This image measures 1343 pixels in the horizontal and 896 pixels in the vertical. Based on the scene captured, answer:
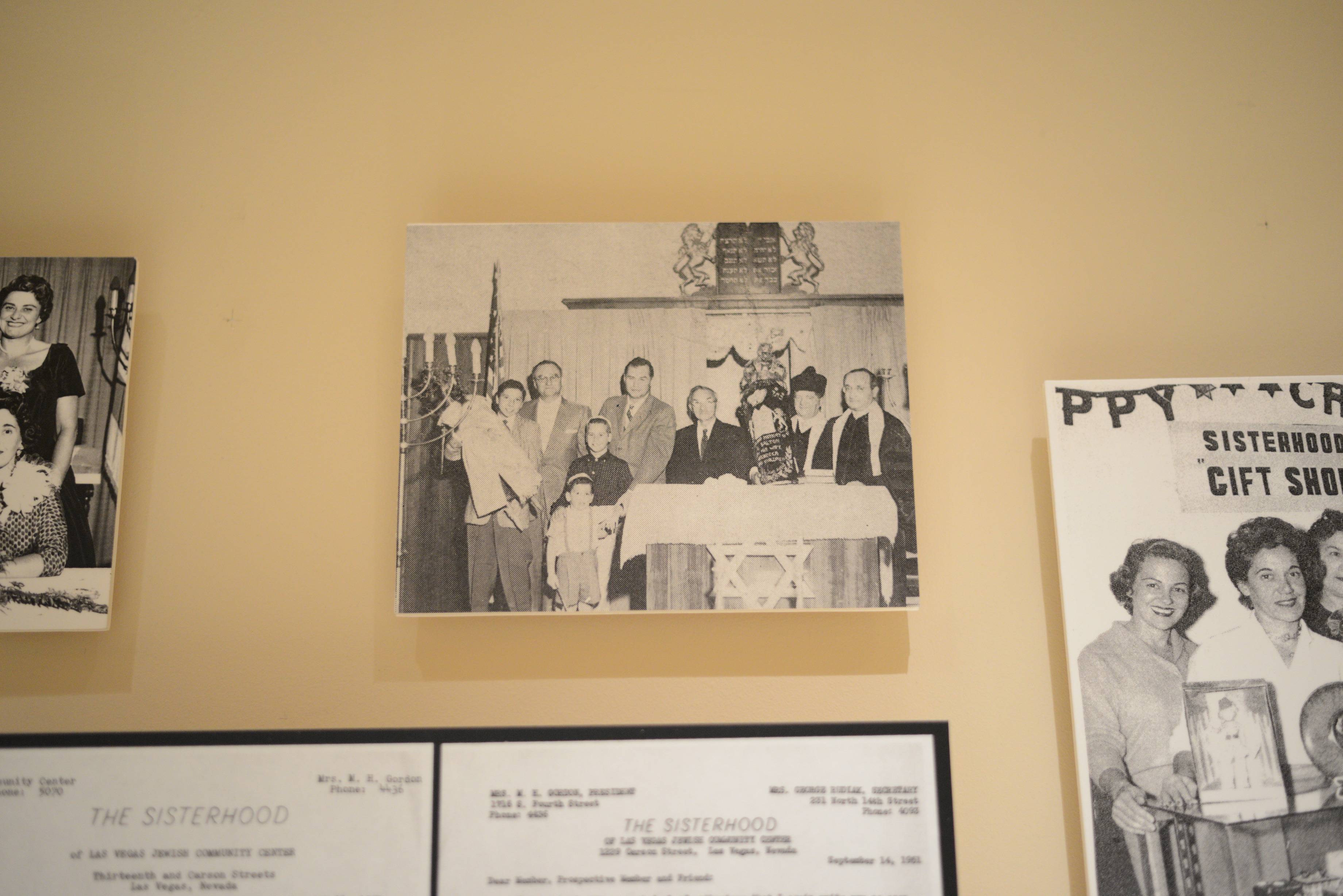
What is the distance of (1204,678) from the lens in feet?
3.61

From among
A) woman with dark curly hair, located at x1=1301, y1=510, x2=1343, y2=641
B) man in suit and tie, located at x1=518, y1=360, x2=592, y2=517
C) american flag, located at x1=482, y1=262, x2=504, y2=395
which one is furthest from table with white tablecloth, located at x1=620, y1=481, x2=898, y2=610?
woman with dark curly hair, located at x1=1301, y1=510, x2=1343, y2=641

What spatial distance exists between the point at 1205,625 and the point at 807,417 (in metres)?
0.61

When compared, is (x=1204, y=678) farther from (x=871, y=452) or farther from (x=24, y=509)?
(x=24, y=509)

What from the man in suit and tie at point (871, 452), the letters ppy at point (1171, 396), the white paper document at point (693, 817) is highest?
the letters ppy at point (1171, 396)

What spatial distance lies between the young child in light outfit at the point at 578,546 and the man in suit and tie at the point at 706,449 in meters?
0.11

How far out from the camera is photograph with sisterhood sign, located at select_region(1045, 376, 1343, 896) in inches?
42.3

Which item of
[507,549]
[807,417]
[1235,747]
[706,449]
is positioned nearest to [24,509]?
[507,549]

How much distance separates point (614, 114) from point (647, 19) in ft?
0.54

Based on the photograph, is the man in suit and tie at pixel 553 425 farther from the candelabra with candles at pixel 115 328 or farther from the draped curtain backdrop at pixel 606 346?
the candelabra with candles at pixel 115 328

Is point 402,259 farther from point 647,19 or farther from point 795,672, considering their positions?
point 795,672

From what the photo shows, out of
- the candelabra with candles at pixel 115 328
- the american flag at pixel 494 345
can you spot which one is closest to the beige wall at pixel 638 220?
the candelabra with candles at pixel 115 328

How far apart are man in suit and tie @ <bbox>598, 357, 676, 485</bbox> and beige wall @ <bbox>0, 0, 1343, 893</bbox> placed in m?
0.22

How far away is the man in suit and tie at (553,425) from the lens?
1.13 m

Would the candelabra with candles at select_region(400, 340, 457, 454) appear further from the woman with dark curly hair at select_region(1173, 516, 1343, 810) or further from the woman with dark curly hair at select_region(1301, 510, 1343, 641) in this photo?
the woman with dark curly hair at select_region(1301, 510, 1343, 641)
